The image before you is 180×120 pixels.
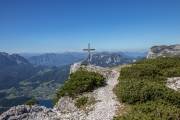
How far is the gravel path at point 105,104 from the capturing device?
87.9 ft

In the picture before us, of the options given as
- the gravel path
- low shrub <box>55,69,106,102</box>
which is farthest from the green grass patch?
low shrub <box>55,69,106,102</box>

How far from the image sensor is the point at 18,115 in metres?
29.4

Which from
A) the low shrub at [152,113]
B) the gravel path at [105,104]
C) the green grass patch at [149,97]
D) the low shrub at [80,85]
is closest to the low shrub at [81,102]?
the gravel path at [105,104]

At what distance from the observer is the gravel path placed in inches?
1055

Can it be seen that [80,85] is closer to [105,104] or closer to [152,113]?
[105,104]

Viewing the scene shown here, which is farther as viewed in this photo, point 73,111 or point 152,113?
point 73,111

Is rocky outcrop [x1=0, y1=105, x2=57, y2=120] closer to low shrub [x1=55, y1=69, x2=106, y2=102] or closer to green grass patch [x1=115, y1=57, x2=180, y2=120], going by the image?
low shrub [x1=55, y1=69, x2=106, y2=102]

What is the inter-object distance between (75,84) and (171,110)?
13984mm

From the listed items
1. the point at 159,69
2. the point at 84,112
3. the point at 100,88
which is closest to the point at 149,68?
the point at 159,69

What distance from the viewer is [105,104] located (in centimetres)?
3009

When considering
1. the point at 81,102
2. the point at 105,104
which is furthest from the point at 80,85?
the point at 105,104

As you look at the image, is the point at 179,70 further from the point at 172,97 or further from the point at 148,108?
the point at 148,108

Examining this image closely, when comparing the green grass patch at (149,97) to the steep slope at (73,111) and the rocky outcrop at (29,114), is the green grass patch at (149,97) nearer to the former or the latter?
the steep slope at (73,111)

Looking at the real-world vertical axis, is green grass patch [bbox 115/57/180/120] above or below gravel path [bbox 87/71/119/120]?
above
